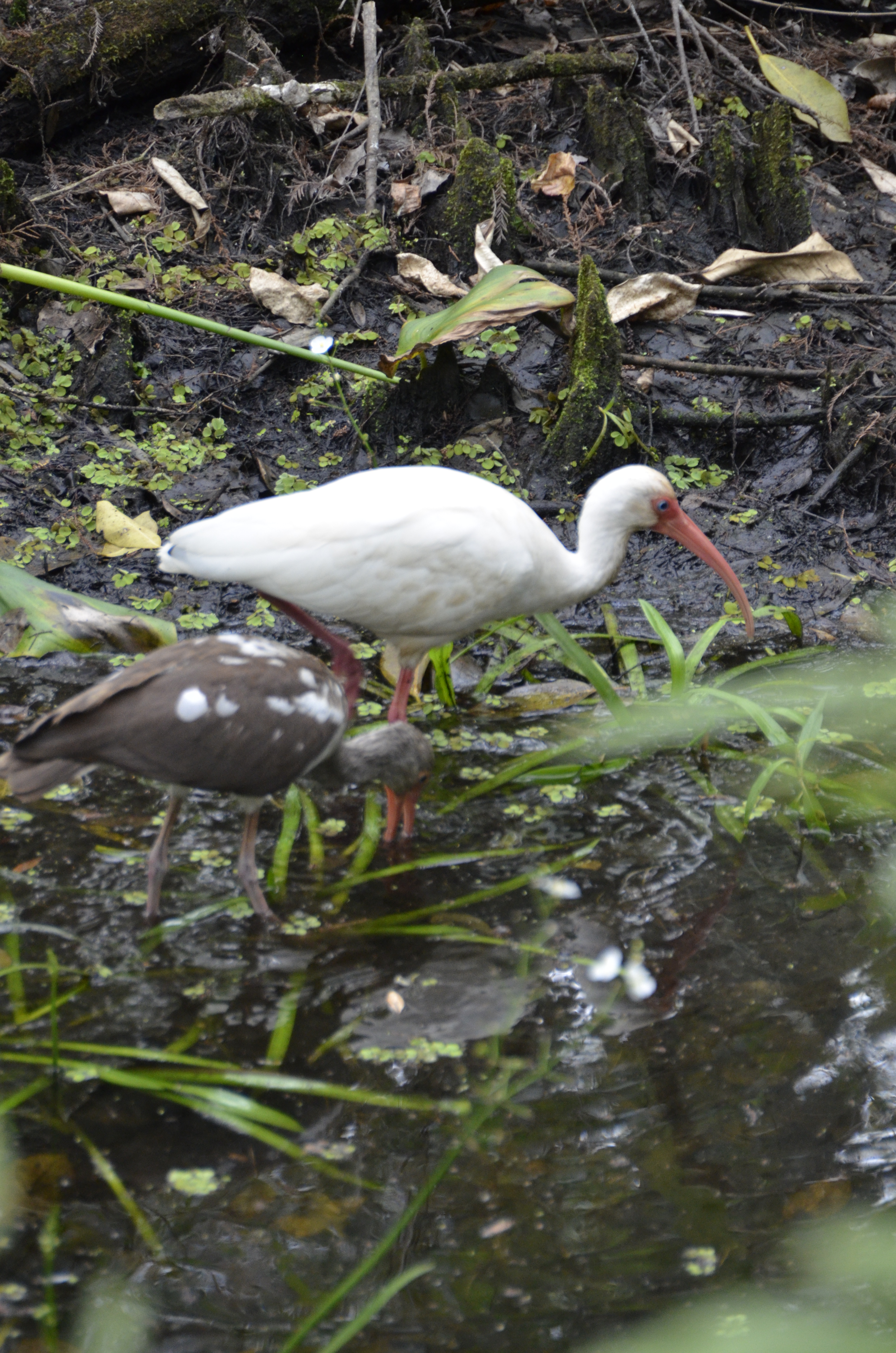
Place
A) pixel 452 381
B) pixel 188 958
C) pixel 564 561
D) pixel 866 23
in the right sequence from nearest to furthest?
pixel 188 958 → pixel 564 561 → pixel 452 381 → pixel 866 23

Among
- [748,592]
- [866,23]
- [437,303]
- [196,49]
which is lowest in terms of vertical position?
[748,592]

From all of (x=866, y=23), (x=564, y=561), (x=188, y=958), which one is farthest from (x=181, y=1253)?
(x=866, y=23)

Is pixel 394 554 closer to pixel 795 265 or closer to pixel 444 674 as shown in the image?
pixel 444 674

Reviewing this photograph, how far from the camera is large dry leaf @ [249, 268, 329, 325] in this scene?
5922 mm

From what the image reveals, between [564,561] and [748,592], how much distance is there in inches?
57.8

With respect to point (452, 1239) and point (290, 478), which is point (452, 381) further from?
point (452, 1239)

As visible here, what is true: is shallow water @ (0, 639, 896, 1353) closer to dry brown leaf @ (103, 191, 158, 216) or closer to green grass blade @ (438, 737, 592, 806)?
green grass blade @ (438, 737, 592, 806)

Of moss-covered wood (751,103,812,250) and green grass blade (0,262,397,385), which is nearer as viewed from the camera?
green grass blade (0,262,397,385)

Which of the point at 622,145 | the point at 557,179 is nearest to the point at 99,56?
the point at 557,179

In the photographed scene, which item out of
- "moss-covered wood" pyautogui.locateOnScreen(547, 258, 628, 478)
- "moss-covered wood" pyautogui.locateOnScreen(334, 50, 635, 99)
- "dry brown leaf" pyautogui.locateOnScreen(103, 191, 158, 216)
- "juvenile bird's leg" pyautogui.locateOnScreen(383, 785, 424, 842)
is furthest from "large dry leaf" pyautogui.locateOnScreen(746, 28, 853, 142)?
"juvenile bird's leg" pyautogui.locateOnScreen(383, 785, 424, 842)

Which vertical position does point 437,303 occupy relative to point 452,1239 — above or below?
above

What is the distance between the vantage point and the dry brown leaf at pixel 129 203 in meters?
6.28

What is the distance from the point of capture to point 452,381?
569cm

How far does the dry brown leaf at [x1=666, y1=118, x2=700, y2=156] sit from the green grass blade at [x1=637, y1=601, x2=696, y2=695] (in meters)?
3.98
